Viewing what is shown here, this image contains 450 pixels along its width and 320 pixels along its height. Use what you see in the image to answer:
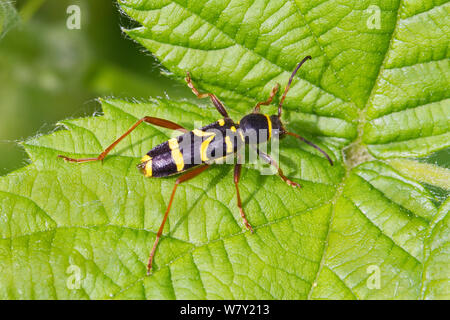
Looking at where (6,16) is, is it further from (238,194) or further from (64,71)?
(238,194)

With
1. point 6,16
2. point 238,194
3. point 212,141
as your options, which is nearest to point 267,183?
point 238,194

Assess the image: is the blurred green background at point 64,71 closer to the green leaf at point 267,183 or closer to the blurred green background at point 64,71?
the blurred green background at point 64,71

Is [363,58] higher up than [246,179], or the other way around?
[363,58]

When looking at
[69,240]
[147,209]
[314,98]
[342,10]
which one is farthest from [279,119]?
[69,240]

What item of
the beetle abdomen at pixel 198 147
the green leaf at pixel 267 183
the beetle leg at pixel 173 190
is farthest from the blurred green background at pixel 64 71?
the beetle leg at pixel 173 190

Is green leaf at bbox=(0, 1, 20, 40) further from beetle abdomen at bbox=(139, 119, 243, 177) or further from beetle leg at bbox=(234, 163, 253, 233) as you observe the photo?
beetle leg at bbox=(234, 163, 253, 233)
